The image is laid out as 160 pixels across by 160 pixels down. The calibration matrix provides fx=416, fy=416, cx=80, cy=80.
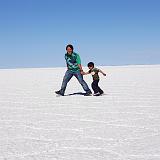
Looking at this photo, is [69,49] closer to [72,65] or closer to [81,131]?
[72,65]

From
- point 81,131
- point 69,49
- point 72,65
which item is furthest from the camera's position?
point 72,65

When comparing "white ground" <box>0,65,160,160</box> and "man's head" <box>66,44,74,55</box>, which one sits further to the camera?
"man's head" <box>66,44,74,55</box>

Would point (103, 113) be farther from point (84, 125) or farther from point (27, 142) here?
point (27, 142)

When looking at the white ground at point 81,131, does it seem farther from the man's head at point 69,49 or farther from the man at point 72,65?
the man's head at point 69,49

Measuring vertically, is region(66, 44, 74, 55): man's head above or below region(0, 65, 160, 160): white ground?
above

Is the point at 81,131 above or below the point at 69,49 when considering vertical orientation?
below

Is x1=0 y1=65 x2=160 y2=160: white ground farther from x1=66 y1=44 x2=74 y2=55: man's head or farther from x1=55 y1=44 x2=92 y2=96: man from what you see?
x1=66 y1=44 x2=74 y2=55: man's head

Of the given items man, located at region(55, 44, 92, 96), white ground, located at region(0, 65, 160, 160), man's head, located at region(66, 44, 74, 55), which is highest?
man's head, located at region(66, 44, 74, 55)

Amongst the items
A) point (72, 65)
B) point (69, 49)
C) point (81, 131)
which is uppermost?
point (69, 49)

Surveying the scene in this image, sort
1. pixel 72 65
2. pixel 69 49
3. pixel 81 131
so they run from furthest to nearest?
1. pixel 72 65
2. pixel 69 49
3. pixel 81 131

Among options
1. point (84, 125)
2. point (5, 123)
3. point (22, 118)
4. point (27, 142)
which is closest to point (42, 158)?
point (27, 142)

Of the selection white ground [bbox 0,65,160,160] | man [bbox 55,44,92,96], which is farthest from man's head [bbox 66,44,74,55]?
white ground [bbox 0,65,160,160]

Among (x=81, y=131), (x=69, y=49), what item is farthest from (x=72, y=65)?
(x=81, y=131)

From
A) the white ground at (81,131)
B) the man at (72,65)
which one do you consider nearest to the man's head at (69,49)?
the man at (72,65)
